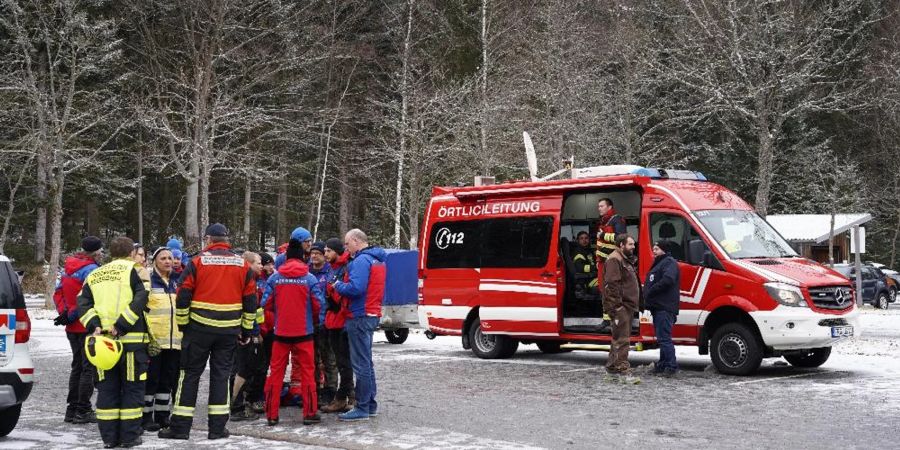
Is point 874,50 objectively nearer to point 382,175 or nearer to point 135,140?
point 382,175

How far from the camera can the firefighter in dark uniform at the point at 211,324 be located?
9.66 metres

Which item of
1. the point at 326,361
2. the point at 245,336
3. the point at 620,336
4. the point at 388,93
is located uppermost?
the point at 388,93

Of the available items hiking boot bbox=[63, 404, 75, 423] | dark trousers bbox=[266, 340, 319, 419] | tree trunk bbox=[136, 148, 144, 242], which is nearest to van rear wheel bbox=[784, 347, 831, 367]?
dark trousers bbox=[266, 340, 319, 419]

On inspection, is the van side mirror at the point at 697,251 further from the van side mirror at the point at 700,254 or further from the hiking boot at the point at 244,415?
the hiking boot at the point at 244,415

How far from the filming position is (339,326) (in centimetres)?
1109

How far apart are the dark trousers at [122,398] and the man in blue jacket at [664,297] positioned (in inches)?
276

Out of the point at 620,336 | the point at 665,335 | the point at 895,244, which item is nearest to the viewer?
the point at 620,336

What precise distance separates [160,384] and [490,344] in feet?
25.2

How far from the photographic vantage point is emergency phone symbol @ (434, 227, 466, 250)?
1780 cm

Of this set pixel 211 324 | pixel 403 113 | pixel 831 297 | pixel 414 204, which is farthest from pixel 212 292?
pixel 403 113

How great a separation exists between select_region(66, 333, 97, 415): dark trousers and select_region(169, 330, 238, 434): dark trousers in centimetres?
149

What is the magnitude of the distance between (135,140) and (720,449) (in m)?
38.3

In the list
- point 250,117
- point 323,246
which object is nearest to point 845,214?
point 250,117

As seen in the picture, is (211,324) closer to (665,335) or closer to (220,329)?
(220,329)
